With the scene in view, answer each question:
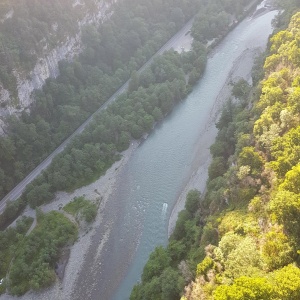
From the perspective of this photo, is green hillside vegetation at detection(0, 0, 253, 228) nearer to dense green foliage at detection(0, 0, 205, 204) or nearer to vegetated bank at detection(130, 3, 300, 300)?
dense green foliage at detection(0, 0, 205, 204)

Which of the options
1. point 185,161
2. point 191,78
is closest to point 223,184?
point 185,161

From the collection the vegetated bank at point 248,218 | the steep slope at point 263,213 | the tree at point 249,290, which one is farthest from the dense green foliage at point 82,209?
the tree at point 249,290

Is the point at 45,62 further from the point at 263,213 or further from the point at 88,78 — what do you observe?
the point at 263,213

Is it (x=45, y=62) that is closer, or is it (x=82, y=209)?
(x=82, y=209)

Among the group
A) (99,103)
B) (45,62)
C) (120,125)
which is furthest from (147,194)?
(45,62)

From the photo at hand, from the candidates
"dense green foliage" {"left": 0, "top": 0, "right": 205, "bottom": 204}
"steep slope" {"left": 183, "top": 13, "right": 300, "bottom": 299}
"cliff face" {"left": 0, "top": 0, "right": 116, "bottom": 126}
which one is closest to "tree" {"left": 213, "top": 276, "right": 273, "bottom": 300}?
"steep slope" {"left": 183, "top": 13, "right": 300, "bottom": 299}

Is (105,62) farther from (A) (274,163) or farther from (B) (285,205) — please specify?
(B) (285,205)

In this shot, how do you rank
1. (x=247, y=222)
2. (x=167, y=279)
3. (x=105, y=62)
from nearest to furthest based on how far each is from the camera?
(x=247, y=222) < (x=167, y=279) < (x=105, y=62)
